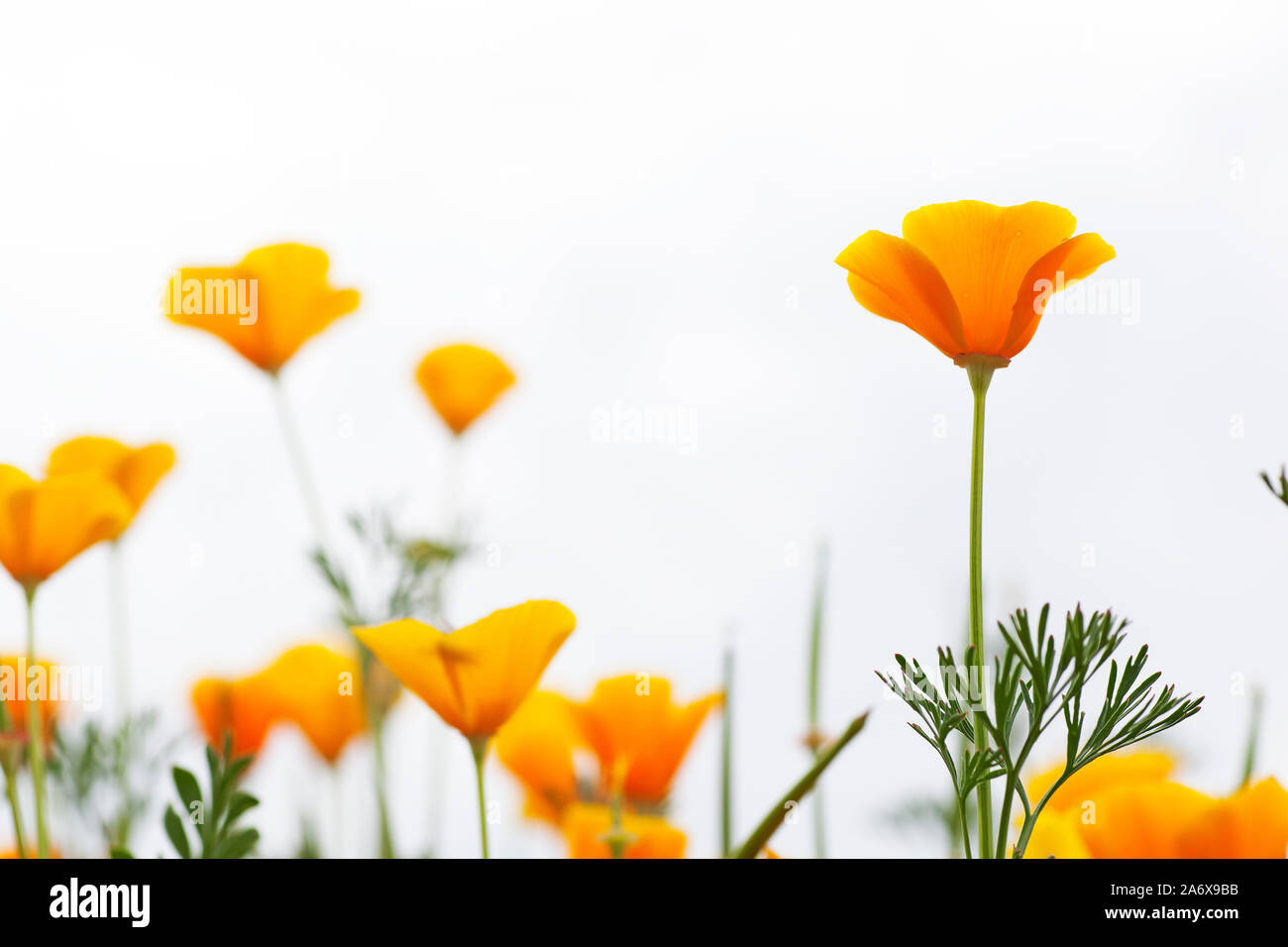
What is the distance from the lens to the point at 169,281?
0.56 m

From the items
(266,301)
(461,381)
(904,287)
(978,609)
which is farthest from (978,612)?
(461,381)

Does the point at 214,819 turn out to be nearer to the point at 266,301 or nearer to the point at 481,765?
the point at 481,765

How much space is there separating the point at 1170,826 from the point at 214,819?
29cm

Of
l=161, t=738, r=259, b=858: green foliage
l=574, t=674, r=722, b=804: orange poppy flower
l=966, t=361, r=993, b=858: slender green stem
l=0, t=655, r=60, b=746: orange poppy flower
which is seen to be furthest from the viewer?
l=0, t=655, r=60, b=746: orange poppy flower

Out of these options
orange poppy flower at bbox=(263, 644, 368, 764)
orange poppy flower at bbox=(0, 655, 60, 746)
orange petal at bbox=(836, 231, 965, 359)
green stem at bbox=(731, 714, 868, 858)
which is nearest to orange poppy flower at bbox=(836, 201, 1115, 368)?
orange petal at bbox=(836, 231, 965, 359)

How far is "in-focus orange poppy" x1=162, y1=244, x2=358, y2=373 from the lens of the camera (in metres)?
0.54

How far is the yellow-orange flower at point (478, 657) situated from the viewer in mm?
323

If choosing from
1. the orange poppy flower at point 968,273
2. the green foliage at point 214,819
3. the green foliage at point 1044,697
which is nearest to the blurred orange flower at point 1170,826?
the green foliage at point 1044,697

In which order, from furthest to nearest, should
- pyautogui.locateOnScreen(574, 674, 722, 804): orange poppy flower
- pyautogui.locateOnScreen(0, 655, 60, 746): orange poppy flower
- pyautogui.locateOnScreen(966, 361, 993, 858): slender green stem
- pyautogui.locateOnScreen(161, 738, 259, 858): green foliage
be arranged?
pyautogui.locateOnScreen(0, 655, 60, 746): orange poppy flower < pyautogui.locateOnScreen(574, 674, 722, 804): orange poppy flower < pyautogui.locateOnScreen(161, 738, 259, 858): green foliage < pyautogui.locateOnScreen(966, 361, 993, 858): slender green stem

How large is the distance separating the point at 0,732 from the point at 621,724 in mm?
238

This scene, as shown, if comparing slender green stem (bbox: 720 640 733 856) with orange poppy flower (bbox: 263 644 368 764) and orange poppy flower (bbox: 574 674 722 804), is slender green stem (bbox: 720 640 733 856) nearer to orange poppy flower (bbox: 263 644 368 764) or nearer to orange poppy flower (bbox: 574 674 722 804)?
orange poppy flower (bbox: 574 674 722 804)
